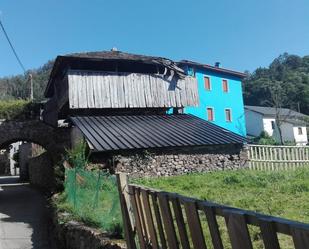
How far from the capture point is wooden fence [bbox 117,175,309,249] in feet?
5.99

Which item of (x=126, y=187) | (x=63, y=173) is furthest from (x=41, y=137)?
(x=126, y=187)

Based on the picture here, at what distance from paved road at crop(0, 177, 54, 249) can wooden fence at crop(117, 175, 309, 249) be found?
603cm

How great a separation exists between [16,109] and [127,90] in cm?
784

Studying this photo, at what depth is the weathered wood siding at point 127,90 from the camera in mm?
21125

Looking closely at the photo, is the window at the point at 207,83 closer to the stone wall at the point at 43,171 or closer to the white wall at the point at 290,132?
the stone wall at the point at 43,171

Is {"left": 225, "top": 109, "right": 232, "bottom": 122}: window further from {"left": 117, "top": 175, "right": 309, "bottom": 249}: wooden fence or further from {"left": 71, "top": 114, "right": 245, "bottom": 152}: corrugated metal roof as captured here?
{"left": 117, "top": 175, "right": 309, "bottom": 249}: wooden fence

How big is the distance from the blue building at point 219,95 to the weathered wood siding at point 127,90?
27.8 ft

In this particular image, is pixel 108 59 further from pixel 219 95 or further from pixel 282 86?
pixel 282 86

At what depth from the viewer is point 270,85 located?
6544 centimetres

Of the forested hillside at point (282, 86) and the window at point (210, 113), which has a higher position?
the forested hillside at point (282, 86)

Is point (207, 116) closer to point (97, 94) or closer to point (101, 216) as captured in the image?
point (97, 94)

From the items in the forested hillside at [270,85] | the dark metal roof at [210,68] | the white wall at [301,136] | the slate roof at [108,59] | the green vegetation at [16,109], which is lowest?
the white wall at [301,136]

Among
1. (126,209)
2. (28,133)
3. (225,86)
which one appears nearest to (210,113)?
(225,86)

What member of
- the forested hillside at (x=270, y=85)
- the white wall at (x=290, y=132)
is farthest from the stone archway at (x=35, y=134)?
the white wall at (x=290, y=132)
